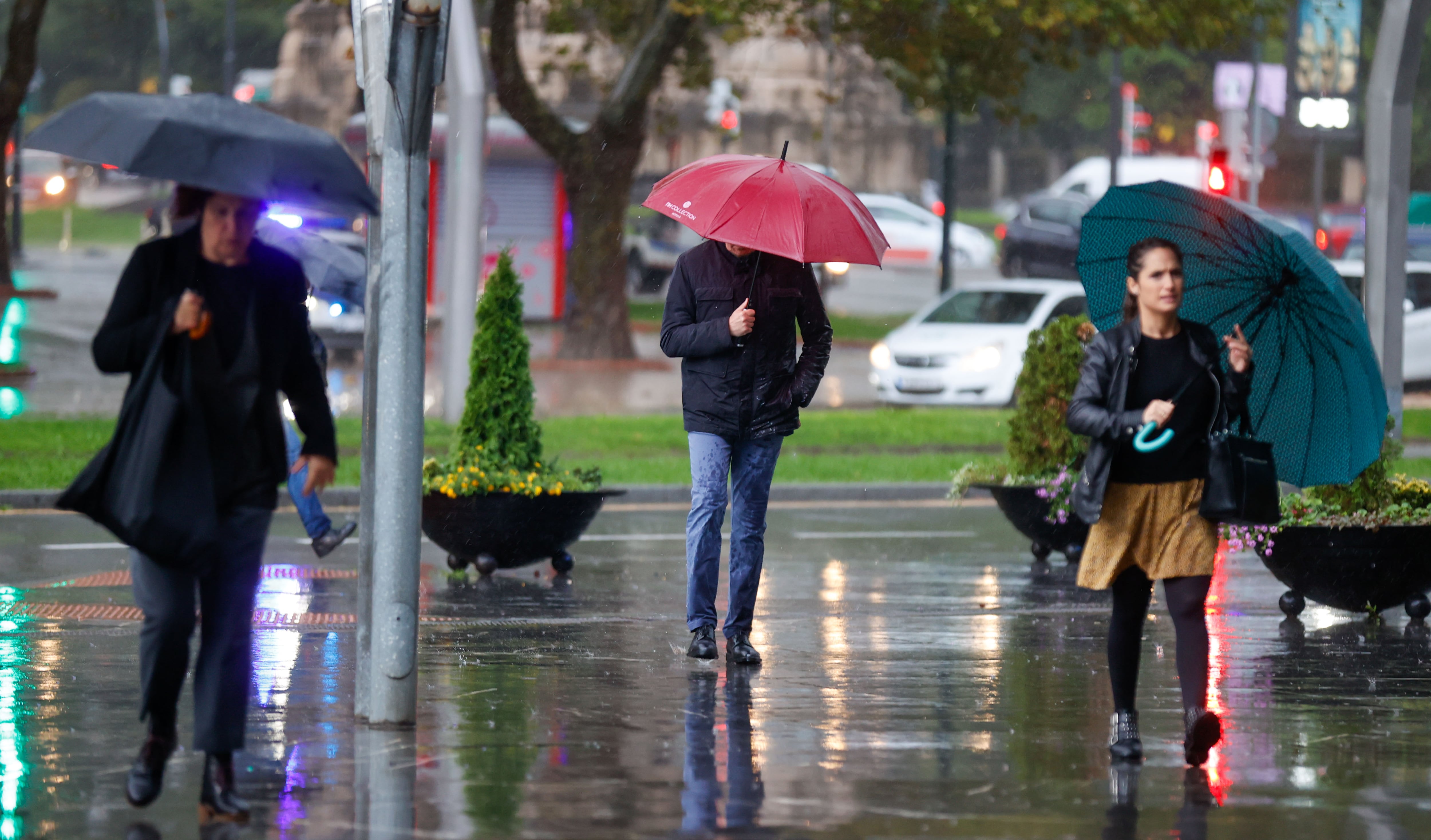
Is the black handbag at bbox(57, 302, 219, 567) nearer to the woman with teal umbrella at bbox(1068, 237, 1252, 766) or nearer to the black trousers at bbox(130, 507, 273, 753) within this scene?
the black trousers at bbox(130, 507, 273, 753)

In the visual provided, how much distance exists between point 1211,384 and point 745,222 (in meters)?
2.08

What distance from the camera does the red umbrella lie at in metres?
7.67

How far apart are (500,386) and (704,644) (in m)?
2.98

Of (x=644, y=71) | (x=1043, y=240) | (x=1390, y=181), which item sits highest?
(x=644, y=71)

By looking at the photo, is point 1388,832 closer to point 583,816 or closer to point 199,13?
point 583,816

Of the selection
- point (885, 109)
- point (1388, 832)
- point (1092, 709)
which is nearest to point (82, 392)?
point (1092, 709)

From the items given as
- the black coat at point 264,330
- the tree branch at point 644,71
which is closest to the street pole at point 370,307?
the black coat at point 264,330

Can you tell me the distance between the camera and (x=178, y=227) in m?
5.54

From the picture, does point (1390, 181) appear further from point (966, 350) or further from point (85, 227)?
point (85, 227)

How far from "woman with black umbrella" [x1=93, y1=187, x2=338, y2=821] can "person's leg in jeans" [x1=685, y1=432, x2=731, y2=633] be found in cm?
253

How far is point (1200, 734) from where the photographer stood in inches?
245

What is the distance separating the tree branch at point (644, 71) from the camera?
77.0 feet

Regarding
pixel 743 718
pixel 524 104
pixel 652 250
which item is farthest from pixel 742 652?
pixel 652 250

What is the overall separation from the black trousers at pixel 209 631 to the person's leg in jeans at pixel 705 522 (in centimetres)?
255
